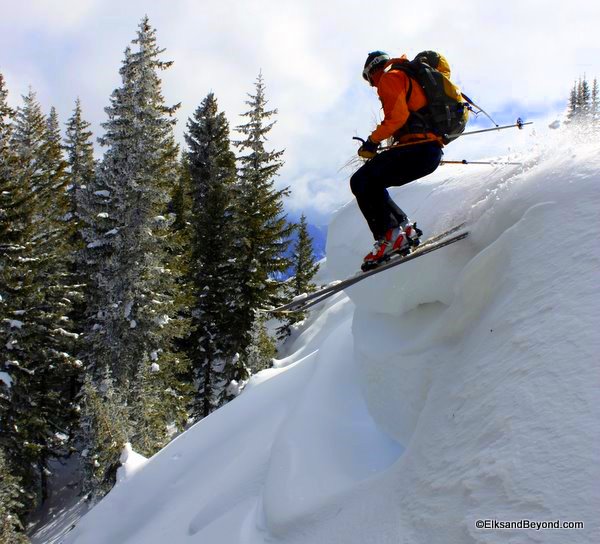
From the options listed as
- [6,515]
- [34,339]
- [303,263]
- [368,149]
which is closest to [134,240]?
[34,339]

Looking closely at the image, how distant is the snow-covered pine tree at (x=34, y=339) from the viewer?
709 inches

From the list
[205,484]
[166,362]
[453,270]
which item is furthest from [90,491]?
[453,270]

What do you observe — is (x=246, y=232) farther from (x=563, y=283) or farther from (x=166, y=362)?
(x=563, y=283)

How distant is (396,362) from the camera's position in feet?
16.4

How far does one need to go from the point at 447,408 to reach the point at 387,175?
272 cm

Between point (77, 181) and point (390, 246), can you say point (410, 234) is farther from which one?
point (77, 181)

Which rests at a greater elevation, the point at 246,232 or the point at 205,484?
the point at 246,232

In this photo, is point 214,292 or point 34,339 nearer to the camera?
point 34,339

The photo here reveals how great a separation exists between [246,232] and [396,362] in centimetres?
1856

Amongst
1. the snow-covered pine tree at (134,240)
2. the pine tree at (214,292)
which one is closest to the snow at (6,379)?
the snow-covered pine tree at (134,240)

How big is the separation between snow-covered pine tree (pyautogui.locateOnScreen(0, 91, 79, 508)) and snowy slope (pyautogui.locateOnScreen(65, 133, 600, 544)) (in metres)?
12.9

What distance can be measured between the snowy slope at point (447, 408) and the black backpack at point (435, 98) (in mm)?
787

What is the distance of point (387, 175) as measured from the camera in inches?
195

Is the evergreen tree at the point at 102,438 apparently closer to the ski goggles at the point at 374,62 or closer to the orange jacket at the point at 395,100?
the orange jacket at the point at 395,100
